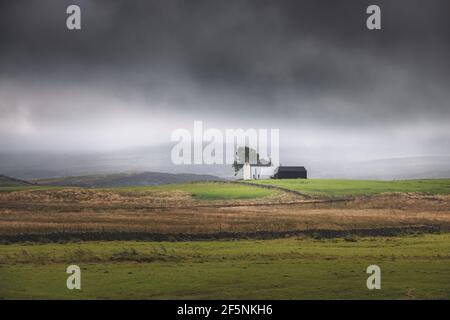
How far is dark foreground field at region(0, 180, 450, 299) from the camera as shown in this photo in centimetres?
3581

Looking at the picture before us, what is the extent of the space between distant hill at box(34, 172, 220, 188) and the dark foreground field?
7.30 meters

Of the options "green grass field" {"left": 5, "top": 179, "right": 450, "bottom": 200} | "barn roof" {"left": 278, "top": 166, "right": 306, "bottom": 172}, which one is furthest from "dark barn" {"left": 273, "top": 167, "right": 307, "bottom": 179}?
"green grass field" {"left": 5, "top": 179, "right": 450, "bottom": 200}

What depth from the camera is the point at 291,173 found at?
114m

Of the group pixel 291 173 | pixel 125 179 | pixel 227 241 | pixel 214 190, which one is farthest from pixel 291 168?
pixel 227 241

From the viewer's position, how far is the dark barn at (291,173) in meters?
113

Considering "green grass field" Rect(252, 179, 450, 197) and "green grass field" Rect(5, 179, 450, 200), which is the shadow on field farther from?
"green grass field" Rect(252, 179, 450, 197)

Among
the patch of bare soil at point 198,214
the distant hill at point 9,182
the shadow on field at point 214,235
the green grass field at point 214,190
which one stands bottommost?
the shadow on field at point 214,235

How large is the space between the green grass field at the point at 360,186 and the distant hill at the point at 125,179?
1591 cm

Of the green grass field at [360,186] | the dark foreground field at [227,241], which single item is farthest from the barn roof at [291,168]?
the dark foreground field at [227,241]

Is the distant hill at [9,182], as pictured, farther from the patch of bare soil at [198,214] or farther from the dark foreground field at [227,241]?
the patch of bare soil at [198,214]

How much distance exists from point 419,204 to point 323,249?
2993cm

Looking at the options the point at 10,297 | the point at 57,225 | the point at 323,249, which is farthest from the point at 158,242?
the point at 10,297

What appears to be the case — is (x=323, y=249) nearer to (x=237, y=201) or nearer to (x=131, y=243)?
(x=131, y=243)

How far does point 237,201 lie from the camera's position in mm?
75750
